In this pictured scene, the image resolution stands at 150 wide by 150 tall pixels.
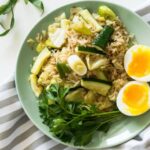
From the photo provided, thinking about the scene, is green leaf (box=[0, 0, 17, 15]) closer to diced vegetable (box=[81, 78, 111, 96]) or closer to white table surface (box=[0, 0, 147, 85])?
white table surface (box=[0, 0, 147, 85])

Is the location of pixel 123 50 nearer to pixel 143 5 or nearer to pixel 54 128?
pixel 143 5

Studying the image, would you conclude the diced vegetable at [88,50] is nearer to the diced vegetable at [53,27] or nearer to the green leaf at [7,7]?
the diced vegetable at [53,27]

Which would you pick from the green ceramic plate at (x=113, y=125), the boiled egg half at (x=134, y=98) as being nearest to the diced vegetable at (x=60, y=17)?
the green ceramic plate at (x=113, y=125)

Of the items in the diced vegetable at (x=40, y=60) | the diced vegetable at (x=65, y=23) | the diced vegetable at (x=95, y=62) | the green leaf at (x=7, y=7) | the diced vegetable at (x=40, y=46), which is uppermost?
the green leaf at (x=7, y=7)

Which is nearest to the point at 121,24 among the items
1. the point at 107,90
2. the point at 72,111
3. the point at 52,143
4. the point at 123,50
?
the point at 123,50

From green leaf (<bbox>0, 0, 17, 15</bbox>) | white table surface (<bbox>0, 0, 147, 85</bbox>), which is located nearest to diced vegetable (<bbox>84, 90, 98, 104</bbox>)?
Result: white table surface (<bbox>0, 0, 147, 85</bbox>)

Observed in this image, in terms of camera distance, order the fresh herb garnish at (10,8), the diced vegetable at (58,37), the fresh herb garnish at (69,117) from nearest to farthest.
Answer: the fresh herb garnish at (69,117)
the diced vegetable at (58,37)
the fresh herb garnish at (10,8)
